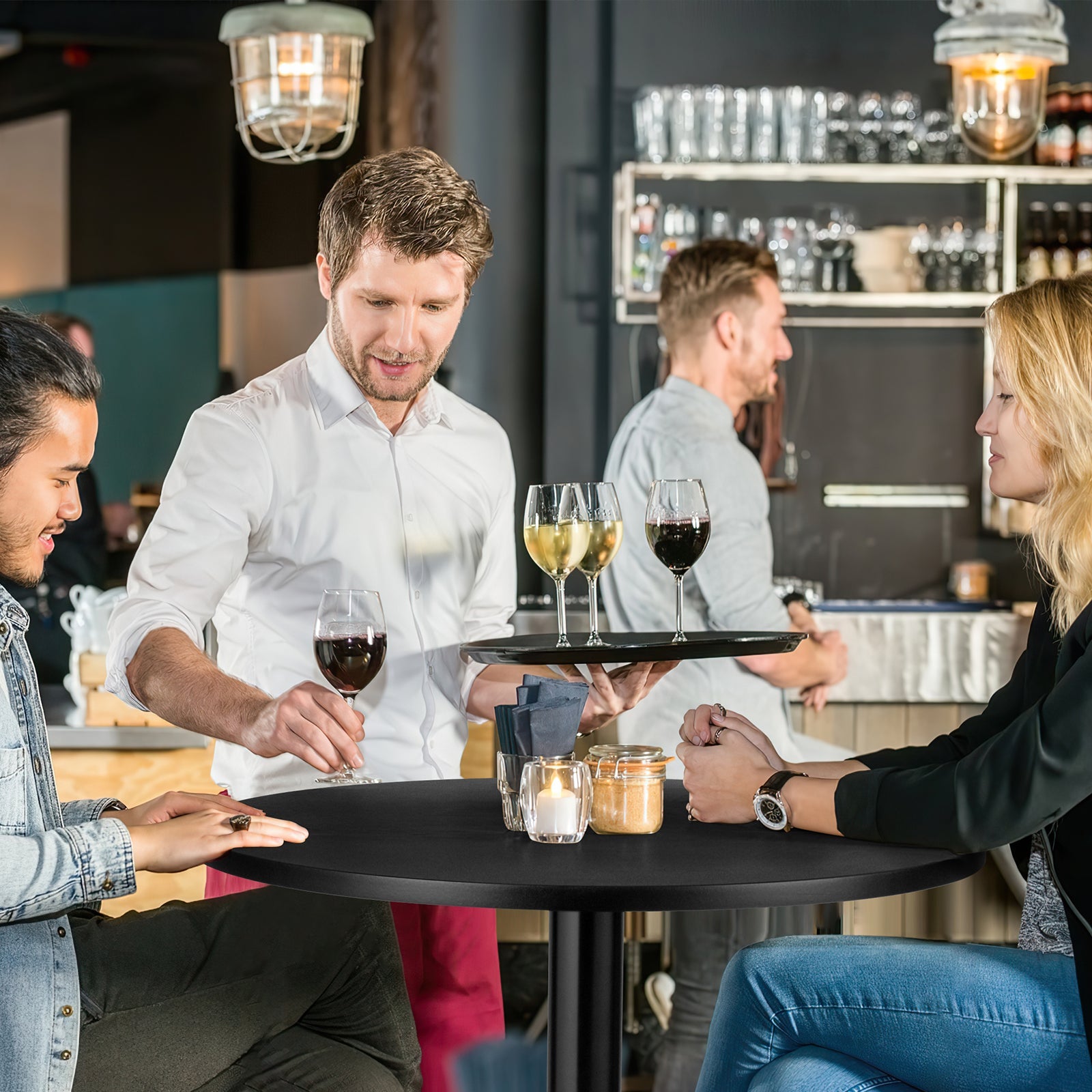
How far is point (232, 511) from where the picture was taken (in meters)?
2.17

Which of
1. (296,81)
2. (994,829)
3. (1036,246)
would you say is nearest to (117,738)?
(296,81)

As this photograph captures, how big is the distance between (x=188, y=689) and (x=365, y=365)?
55 cm

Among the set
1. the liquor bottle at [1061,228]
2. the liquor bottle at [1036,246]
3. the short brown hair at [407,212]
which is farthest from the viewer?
the liquor bottle at [1061,228]

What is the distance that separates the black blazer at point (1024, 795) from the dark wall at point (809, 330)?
3.53 metres

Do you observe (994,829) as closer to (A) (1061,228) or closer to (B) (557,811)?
(B) (557,811)

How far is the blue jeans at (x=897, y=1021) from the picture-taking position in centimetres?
168

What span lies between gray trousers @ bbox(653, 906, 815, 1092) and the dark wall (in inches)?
83.3

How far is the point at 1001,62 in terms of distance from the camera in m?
3.98

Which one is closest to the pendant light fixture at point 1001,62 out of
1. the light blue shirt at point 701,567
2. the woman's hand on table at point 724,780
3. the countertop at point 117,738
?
the light blue shirt at point 701,567

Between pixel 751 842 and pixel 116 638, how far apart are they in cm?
96

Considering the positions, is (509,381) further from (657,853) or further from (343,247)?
(657,853)

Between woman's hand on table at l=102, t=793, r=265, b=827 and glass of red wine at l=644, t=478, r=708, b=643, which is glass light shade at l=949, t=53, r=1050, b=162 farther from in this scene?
woman's hand on table at l=102, t=793, r=265, b=827

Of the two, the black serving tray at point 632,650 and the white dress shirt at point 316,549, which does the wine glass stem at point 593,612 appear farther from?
the white dress shirt at point 316,549

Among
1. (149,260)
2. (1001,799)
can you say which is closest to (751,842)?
(1001,799)
